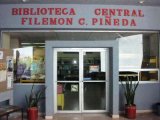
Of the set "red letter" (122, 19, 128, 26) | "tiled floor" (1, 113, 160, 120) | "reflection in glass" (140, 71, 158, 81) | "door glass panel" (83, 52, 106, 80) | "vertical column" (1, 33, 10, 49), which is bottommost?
"tiled floor" (1, 113, 160, 120)

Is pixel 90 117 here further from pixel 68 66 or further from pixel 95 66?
pixel 68 66

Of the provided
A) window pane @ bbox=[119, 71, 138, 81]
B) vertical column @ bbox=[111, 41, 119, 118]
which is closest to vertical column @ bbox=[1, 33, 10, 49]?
vertical column @ bbox=[111, 41, 119, 118]

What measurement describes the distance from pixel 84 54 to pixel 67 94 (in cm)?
141

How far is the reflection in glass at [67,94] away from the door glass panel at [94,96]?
29cm

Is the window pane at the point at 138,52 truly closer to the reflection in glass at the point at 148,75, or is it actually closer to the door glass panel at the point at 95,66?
the reflection in glass at the point at 148,75

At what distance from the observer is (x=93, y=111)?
7750 millimetres

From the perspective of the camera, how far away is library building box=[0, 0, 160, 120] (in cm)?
745

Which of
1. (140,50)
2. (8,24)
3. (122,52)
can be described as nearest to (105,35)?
(122,52)

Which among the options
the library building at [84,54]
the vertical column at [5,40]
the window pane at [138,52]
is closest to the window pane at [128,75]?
the library building at [84,54]

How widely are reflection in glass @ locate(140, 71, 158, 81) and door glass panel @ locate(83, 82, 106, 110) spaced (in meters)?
1.38

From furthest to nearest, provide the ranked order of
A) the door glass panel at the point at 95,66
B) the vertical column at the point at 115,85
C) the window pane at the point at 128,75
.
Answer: the window pane at the point at 128,75 → the door glass panel at the point at 95,66 → the vertical column at the point at 115,85

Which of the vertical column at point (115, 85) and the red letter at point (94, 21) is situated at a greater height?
the red letter at point (94, 21)

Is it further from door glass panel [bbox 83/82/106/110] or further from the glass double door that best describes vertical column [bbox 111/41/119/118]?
door glass panel [bbox 83/82/106/110]

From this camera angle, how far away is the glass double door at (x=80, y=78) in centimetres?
775
